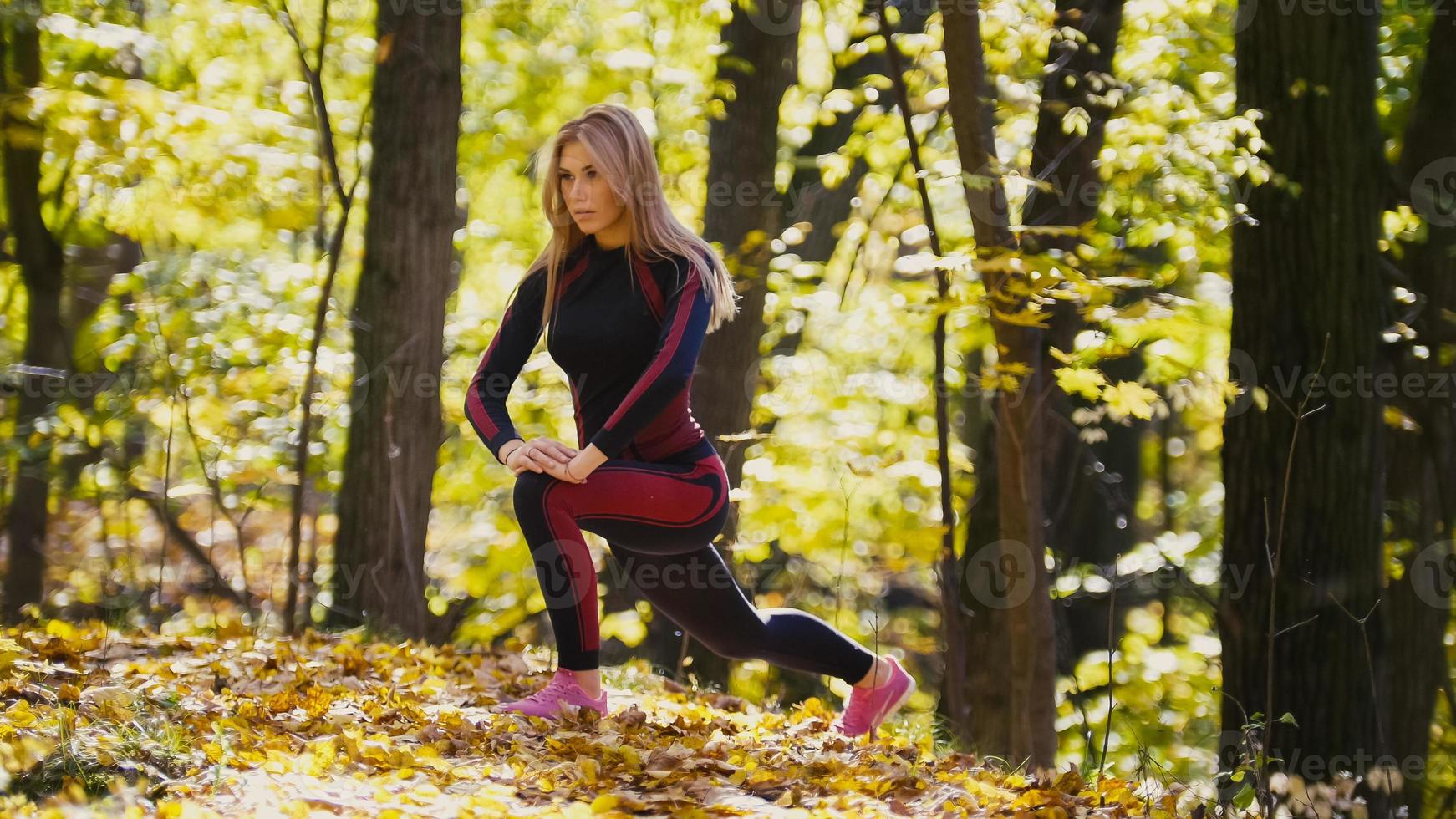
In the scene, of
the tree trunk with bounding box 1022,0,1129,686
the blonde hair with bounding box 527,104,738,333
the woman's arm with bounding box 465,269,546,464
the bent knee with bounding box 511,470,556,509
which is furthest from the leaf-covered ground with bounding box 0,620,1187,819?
the tree trunk with bounding box 1022,0,1129,686

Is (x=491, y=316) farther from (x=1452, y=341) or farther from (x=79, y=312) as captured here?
(x=1452, y=341)

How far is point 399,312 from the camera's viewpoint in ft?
20.5

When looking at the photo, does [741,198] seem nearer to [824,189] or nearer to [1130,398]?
[824,189]

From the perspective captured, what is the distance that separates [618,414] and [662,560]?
24.2 inches

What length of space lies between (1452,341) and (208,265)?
315 inches

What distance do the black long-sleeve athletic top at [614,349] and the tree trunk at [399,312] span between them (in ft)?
7.02

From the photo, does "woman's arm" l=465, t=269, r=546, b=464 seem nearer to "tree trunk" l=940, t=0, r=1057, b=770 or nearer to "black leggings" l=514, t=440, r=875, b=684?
"black leggings" l=514, t=440, r=875, b=684

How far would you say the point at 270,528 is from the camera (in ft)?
51.2

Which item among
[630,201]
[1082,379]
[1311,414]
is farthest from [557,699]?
[1311,414]

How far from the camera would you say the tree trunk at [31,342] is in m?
8.58

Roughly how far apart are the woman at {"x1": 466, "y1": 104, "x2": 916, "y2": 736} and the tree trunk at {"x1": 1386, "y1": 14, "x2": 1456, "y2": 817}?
12.1 ft

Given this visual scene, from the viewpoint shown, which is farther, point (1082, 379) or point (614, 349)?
point (1082, 379)

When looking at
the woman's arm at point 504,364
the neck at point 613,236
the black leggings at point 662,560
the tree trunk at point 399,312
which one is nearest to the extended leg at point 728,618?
the black leggings at point 662,560

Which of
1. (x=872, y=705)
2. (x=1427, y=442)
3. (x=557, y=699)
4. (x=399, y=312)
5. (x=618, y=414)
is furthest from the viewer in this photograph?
(x=1427, y=442)
